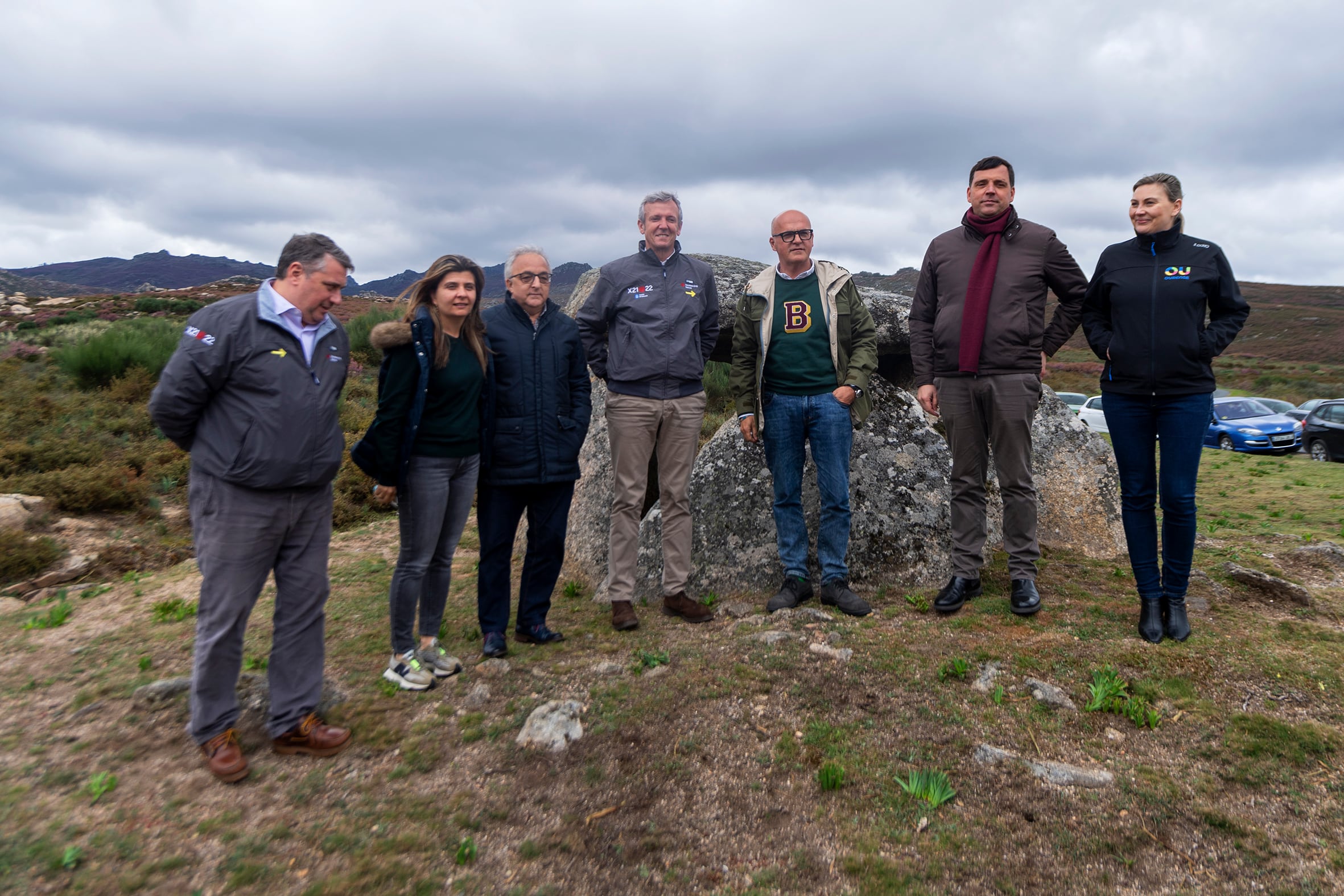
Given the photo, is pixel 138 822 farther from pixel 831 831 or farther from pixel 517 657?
pixel 831 831

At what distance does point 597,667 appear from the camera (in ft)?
14.2

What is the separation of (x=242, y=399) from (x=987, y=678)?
149 inches

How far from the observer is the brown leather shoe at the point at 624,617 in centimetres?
497

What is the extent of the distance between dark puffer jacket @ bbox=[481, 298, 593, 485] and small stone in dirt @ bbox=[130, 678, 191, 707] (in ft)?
6.22

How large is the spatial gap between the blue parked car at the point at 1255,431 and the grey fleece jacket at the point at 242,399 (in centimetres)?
2230

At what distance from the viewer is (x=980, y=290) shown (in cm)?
454

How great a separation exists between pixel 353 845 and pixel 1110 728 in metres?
3.27

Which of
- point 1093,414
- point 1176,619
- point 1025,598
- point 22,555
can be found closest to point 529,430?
point 1025,598

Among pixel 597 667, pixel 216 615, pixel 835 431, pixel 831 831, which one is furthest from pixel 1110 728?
pixel 216 615

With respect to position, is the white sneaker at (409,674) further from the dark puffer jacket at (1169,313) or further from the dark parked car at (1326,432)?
the dark parked car at (1326,432)

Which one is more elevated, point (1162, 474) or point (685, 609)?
point (1162, 474)

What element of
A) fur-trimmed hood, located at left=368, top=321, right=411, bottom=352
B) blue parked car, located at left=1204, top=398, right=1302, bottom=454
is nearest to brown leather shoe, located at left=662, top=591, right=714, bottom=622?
fur-trimmed hood, located at left=368, top=321, right=411, bottom=352

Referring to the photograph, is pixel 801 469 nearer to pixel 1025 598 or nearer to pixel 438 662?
pixel 1025 598

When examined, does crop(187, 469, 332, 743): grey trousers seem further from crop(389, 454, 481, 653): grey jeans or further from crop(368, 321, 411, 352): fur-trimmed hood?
crop(368, 321, 411, 352): fur-trimmed hood
